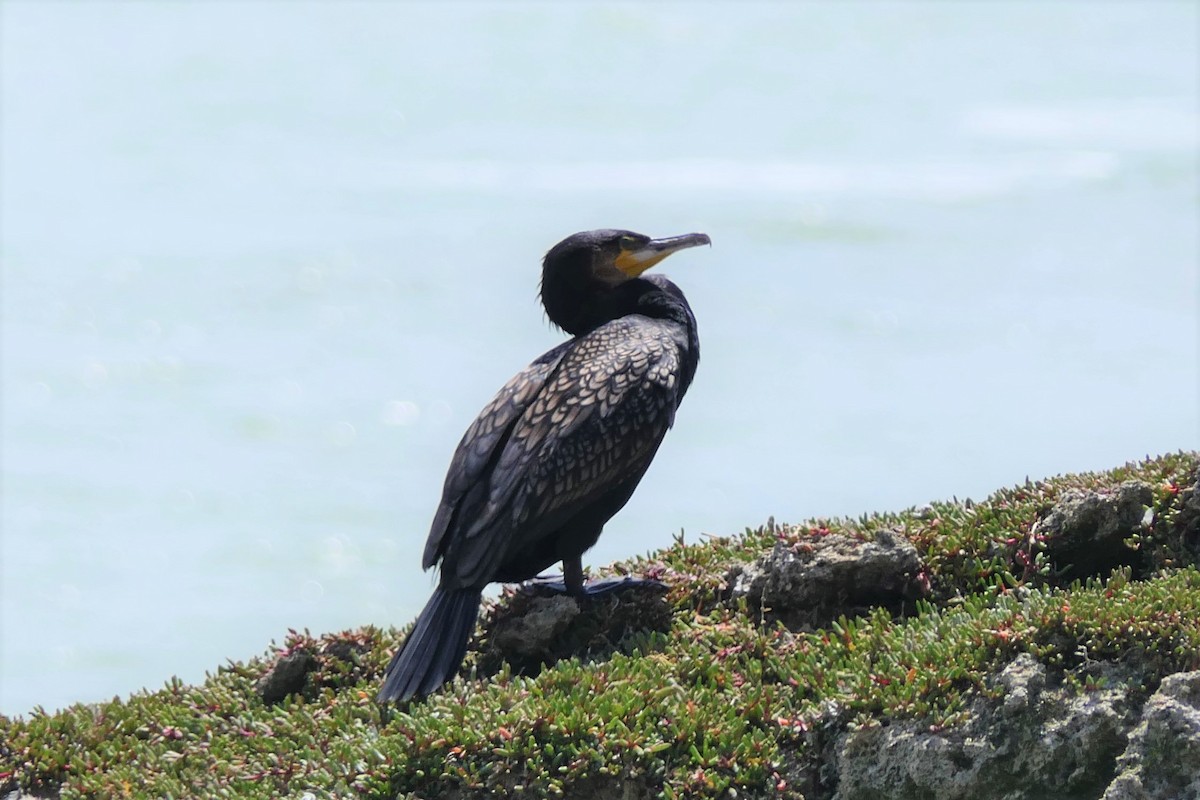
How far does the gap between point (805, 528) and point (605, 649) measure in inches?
36.7

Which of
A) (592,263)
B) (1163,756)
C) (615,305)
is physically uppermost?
(592,263)

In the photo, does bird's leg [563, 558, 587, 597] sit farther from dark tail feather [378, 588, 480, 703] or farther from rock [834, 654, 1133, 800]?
rock [834, 654, 1133, 800]

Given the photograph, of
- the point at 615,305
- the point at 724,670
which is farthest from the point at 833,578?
the point at 615,305

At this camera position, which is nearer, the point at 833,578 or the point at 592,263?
the point at 833,578

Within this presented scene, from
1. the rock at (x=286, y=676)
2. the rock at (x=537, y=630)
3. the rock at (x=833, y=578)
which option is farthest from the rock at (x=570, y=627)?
the rock at (x=286, y=676)

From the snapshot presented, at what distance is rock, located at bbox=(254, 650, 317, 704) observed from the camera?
623 centimetres

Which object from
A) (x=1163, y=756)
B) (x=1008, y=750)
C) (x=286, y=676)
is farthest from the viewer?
(x=286, y=676)

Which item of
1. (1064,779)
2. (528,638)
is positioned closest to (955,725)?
(1064,779)

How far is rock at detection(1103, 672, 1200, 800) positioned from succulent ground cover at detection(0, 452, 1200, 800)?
0.60 feet

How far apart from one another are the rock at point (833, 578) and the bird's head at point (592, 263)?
1.61 m

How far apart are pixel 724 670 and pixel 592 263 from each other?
2.17m

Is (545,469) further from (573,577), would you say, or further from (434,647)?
(434,647)

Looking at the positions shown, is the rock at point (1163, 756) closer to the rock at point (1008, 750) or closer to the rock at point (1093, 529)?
the rock at point (1008, 750)

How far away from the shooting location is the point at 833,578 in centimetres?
585
